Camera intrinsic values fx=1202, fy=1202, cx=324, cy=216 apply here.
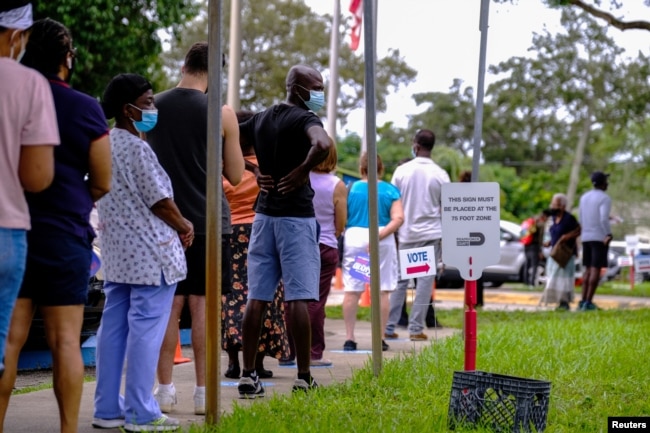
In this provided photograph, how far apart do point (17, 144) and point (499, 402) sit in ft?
8.79

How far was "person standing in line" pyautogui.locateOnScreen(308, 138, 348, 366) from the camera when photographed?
9.25m

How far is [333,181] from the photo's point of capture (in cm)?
937

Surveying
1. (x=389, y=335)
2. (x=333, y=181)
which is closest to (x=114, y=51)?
(x=389, y=335)

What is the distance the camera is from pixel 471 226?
22.9 ft

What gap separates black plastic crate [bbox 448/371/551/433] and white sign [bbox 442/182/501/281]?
1110 mm

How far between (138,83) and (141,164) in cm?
45

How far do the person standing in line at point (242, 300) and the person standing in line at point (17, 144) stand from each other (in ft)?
11.7

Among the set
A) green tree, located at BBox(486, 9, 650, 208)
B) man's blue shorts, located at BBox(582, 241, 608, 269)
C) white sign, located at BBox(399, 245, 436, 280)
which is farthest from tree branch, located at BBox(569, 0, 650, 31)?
green tree, located at BBox(486, 9, 650, 208)

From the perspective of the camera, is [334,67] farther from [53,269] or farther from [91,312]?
[53,269]

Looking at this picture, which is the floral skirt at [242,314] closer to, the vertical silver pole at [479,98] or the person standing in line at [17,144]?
the vertical silver pole at [479,98]

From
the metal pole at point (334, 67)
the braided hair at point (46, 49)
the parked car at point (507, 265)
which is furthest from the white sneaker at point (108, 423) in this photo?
the parked car at point (507, 265)

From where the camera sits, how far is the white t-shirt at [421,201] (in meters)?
11.8

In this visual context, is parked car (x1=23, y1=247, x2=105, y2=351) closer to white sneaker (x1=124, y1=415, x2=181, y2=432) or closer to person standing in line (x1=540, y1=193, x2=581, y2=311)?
white sneaker (x1=124, y1=415, x2=181, y2=432)

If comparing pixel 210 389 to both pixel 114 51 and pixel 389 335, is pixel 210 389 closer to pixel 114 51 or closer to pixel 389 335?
pixel 389 335
